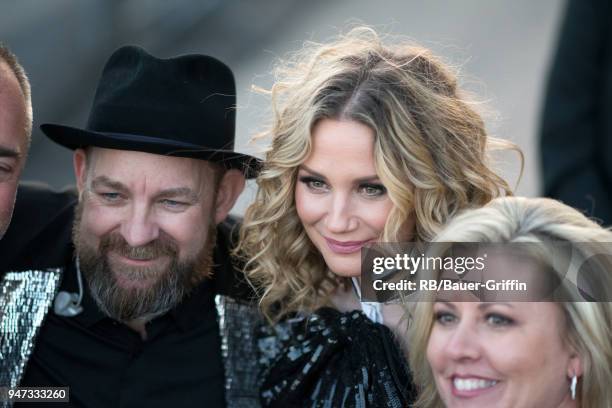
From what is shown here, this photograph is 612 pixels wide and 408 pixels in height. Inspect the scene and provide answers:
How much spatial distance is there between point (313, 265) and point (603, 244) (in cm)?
131

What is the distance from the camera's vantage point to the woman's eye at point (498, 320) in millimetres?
3039

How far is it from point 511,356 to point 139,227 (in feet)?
4.95

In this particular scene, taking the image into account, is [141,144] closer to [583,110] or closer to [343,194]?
[343,194]

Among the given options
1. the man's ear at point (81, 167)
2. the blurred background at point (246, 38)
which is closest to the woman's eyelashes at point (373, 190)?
the man's ear at point (81, 167)

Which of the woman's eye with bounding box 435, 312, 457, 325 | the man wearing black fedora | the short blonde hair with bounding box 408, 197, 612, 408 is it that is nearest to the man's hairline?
the man wearing black fedora

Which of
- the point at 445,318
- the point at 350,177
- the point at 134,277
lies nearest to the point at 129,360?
the point at 134,277

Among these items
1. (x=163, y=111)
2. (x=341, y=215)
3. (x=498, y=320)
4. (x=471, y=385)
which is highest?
(x=163, y=111)

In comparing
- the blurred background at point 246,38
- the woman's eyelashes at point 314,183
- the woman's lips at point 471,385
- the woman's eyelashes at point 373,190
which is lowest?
the woman's lips at point 471,385

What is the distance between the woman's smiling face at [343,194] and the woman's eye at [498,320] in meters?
0.74

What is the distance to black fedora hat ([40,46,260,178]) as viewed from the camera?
13.1ft

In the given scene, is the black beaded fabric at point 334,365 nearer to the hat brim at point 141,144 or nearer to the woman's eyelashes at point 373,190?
the woman's eyelashes at point 373,190

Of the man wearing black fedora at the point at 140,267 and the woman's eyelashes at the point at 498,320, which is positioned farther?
the man wearing black fedora at the point at 140,267

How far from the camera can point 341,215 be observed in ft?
12.0

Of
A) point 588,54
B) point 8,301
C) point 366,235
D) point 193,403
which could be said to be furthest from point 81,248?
point 588,54
